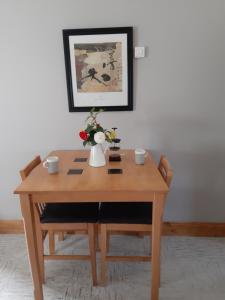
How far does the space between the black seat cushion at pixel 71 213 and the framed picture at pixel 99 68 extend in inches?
32.3

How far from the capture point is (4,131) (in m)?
2.18

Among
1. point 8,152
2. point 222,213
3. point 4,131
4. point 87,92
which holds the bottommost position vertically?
point 222,213

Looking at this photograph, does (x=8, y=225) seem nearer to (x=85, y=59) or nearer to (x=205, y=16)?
(x=85, y=59)

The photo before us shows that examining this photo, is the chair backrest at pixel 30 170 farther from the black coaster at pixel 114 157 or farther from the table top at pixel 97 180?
the black coaster at pixel 114 157

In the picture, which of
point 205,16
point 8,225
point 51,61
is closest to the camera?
point 205,16

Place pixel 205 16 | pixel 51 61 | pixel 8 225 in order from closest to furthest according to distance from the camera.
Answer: pixel 205 16 → pixel 51 61 → pixel 8 225

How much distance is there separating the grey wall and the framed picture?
6cm

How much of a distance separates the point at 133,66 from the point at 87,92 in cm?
44

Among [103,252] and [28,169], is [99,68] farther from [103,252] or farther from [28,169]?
[103,252]

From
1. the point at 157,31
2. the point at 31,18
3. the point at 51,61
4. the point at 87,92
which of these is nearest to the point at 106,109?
the point at 87,92

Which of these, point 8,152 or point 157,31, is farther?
point 8,152

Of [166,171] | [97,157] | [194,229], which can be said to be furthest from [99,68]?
[194,229]

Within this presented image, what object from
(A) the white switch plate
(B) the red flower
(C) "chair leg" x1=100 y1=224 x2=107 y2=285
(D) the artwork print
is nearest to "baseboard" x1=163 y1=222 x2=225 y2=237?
(C) "chair leg" x1=100 y1=224 x2=107 y2=285

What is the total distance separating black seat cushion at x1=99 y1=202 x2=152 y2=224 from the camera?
5.25 ft
